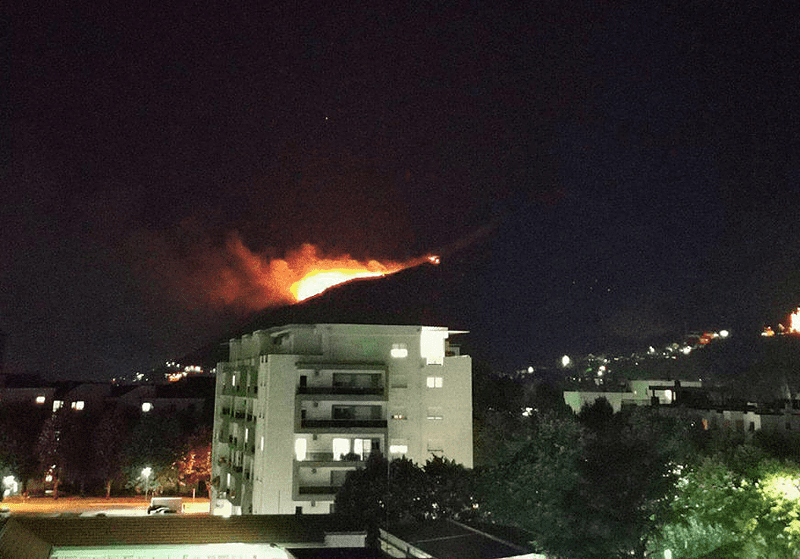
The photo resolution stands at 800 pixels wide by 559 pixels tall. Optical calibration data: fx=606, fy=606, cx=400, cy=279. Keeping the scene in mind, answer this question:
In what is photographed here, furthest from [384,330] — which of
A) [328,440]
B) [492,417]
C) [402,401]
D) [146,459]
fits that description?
[146,459]

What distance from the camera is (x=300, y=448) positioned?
41344 millimetres

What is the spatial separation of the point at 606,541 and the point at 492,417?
39624 millimetres

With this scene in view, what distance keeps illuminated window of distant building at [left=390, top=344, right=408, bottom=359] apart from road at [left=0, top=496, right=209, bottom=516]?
2327 centimetres

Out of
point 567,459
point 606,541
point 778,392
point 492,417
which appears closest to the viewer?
point 606,541

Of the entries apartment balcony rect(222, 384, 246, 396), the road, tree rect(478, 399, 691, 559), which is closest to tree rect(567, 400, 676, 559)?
tree rect(478, 399, 691, 559)

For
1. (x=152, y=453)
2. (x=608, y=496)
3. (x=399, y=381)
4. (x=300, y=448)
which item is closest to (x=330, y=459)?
(x=300, y=448)

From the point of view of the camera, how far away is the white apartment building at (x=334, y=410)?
40.8m

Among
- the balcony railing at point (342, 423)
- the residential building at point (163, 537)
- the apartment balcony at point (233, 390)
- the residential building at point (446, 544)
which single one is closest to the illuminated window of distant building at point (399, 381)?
the balcony railing at point (342, 423)

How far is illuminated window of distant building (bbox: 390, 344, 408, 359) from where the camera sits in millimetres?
45781

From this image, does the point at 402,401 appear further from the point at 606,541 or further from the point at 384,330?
the point at 606,541

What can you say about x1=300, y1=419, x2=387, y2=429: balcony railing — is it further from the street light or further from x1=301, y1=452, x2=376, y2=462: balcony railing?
the street light

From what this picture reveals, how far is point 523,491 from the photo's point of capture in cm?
2684

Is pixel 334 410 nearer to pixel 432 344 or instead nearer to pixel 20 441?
pixel 432 344

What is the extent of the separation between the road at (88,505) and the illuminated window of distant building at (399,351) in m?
23.3
